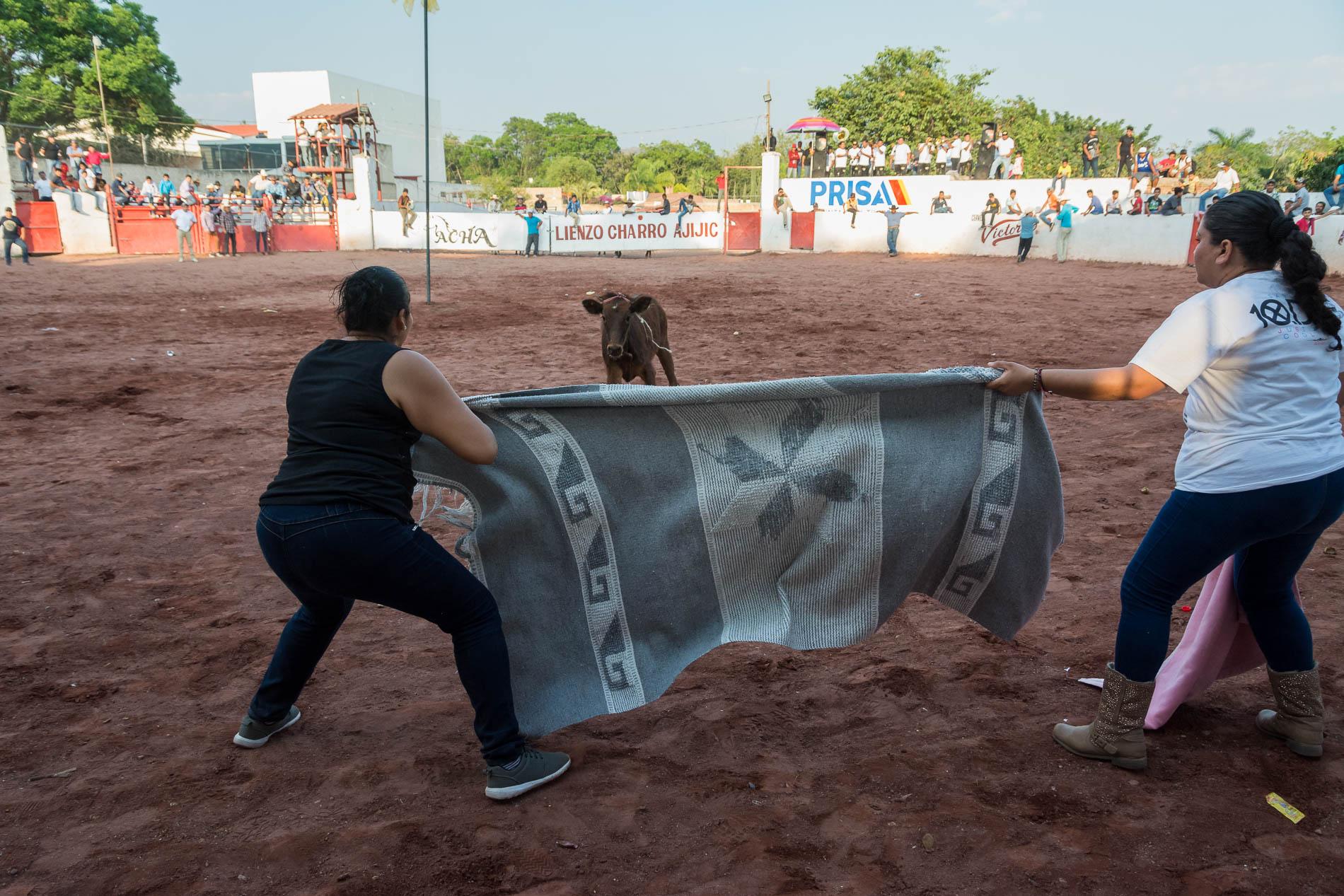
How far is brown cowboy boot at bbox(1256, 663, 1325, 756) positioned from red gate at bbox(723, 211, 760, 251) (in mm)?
30395

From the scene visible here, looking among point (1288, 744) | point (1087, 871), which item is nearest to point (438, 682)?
point (1087, 871)

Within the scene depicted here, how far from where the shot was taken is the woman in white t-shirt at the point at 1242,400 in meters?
2.54

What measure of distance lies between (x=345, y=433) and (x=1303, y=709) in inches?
126

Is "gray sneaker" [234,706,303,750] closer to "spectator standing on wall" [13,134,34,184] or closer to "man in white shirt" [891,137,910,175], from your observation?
"man in white shirt" [891,137,910,175]

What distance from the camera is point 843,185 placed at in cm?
3212

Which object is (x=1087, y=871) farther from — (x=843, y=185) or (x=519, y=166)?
(x=519, y=166)

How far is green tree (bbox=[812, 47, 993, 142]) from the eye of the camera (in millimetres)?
41031

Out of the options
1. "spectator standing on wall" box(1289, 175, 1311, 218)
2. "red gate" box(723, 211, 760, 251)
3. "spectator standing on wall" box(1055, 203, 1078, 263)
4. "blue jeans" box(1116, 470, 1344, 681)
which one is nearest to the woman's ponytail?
"blue jeans" box(1116, 470, 1344, 681)

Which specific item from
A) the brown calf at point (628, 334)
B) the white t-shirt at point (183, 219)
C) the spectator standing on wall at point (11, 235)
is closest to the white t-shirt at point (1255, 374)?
the brown calf at point (628, 334)

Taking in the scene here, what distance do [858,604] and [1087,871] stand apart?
3.34 feet

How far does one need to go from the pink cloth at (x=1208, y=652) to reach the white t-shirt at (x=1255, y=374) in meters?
0.63

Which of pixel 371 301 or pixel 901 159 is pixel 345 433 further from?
pixel 901 159

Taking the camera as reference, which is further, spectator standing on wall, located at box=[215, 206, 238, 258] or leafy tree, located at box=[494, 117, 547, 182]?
leafy tree, located at box=[494, 117, 547, 182]

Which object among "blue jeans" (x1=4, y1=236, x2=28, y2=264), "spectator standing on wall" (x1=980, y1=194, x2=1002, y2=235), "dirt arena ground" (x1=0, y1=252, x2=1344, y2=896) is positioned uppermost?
"spectator standing on wall" (x1=980, y1=194, x2=1002, y2=235)
